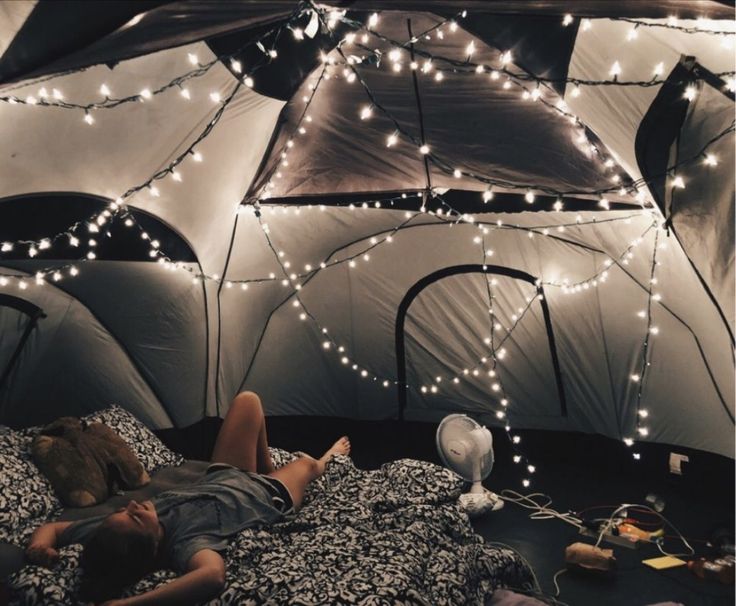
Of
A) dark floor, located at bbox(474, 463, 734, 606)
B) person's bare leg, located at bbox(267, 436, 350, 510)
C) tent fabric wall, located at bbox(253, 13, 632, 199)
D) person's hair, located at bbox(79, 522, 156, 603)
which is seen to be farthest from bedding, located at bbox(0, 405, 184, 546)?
dark floor, located at bbox(474, 463, 734, 606)

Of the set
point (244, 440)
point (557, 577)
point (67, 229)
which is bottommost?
point (557, 577)

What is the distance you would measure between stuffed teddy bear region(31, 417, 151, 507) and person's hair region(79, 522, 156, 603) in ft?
3.88

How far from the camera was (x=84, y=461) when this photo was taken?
3.43 meters

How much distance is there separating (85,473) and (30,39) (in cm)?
223

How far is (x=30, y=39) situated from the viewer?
1.96m

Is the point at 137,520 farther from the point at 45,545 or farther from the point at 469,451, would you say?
the point at 469,451

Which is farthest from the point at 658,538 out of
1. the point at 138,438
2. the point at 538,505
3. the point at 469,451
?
the point at 138,438

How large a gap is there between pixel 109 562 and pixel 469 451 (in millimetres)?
2269

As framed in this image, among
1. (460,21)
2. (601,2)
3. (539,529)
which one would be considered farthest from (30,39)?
(539,529)

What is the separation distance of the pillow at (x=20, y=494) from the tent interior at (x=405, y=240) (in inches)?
28.4

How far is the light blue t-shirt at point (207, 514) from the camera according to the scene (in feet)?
8.24

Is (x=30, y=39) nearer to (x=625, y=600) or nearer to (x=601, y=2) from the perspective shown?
(x=601, y=2)

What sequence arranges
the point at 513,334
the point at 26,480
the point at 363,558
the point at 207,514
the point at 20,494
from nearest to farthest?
the point at 363,558 → the point at 207,514 → the point at 20,494 → the point at 26,480 → the point at 513,334

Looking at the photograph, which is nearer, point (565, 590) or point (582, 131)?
point (565, 590)
